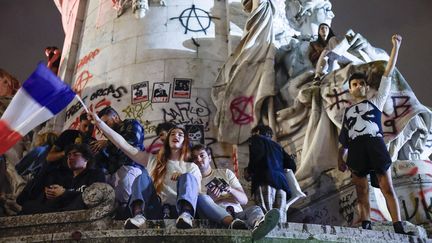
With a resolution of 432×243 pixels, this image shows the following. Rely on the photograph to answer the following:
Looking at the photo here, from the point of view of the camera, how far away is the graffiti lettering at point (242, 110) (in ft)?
47.4

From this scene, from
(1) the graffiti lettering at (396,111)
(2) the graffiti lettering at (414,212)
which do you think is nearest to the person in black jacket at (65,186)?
(2) the graffiti lettering at (414,212)

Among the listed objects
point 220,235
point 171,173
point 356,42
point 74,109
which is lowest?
point 220,235

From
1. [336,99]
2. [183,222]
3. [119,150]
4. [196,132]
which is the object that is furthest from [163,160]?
[196,132]

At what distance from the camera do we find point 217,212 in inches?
294

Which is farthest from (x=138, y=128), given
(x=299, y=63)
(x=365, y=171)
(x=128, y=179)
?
(x=299, y=63)

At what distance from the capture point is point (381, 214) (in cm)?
1095

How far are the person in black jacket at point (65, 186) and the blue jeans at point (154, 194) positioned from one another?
80 cm

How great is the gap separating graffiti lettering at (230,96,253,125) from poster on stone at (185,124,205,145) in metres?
0.84

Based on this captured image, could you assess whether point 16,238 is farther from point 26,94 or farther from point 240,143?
point 240,143

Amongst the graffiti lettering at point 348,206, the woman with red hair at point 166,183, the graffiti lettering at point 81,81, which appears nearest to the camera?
the woman with red hair at point 166,183

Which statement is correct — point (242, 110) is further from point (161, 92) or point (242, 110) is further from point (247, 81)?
point (161, 92)

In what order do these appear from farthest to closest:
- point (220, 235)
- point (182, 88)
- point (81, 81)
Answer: point (81, 81)
point (182, 88)
point (220, 235)

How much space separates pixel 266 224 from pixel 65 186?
353 centimetres

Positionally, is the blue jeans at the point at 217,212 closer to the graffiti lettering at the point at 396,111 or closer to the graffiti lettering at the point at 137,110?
the graffiti lettering at the point at 396,111
